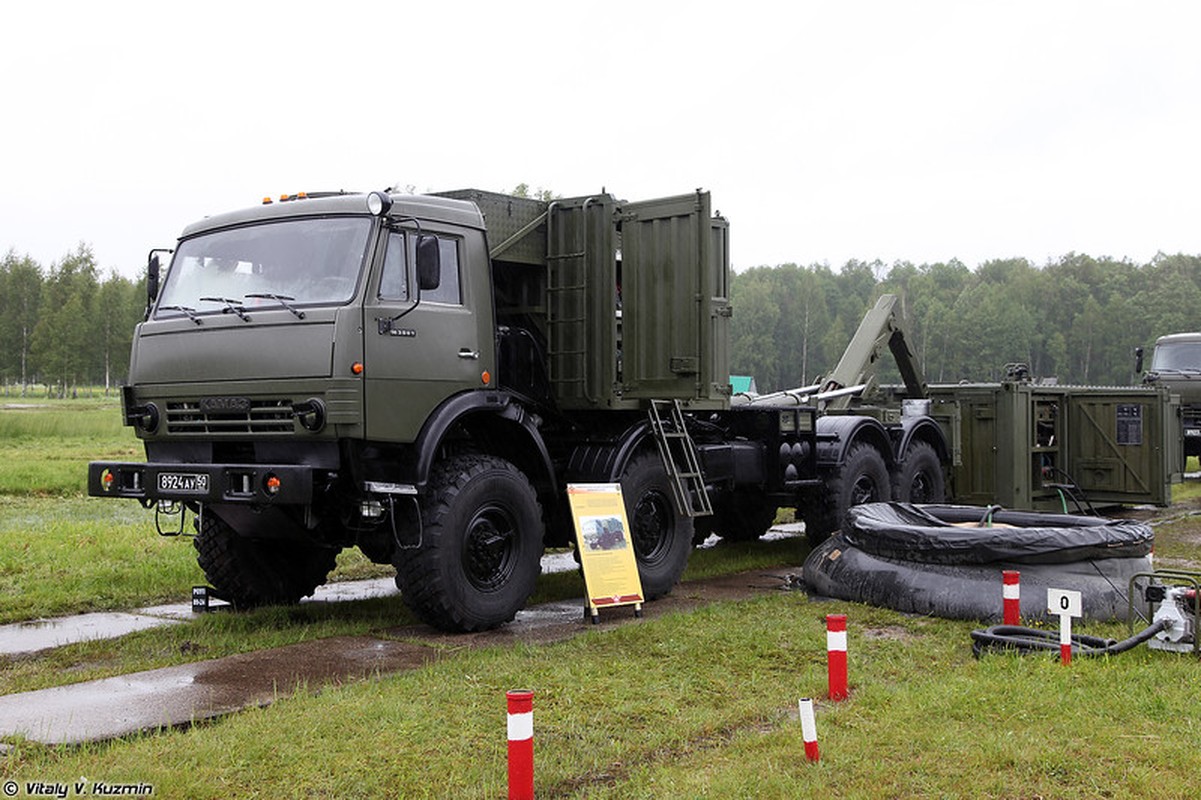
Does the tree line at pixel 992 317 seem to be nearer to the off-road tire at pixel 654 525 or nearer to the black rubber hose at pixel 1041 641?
the off-road tire at pixel 654 525

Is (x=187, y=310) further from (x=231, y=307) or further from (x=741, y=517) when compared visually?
(x=741, y=517)

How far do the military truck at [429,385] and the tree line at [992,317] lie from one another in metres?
61.0

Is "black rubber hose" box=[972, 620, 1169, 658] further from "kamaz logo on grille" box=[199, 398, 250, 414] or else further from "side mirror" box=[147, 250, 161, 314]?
"side mirror" box=[147, 250, 161, 314]

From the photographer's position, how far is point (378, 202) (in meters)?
7.88

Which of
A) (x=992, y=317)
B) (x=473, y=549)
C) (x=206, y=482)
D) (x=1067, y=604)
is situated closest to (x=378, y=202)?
(x=206, y=482)

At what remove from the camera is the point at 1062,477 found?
51.9ft

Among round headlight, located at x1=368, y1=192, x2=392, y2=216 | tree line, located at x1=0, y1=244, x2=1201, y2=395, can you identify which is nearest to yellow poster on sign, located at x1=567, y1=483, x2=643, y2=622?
round headlight, located at x1=368, y1=192, x2=392, y2=216

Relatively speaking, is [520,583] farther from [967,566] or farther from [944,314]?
[944,314]

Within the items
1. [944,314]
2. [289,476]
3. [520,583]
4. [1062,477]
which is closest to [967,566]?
[520,583]

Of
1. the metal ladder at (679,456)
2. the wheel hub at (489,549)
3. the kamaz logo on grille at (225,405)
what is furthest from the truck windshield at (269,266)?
the metal ladder at (679,456)

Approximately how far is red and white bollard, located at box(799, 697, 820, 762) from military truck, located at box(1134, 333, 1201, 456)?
19.3 meters

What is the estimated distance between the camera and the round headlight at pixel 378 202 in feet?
25.8

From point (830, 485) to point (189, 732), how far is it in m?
7.95

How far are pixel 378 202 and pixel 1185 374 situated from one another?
1976 cm
